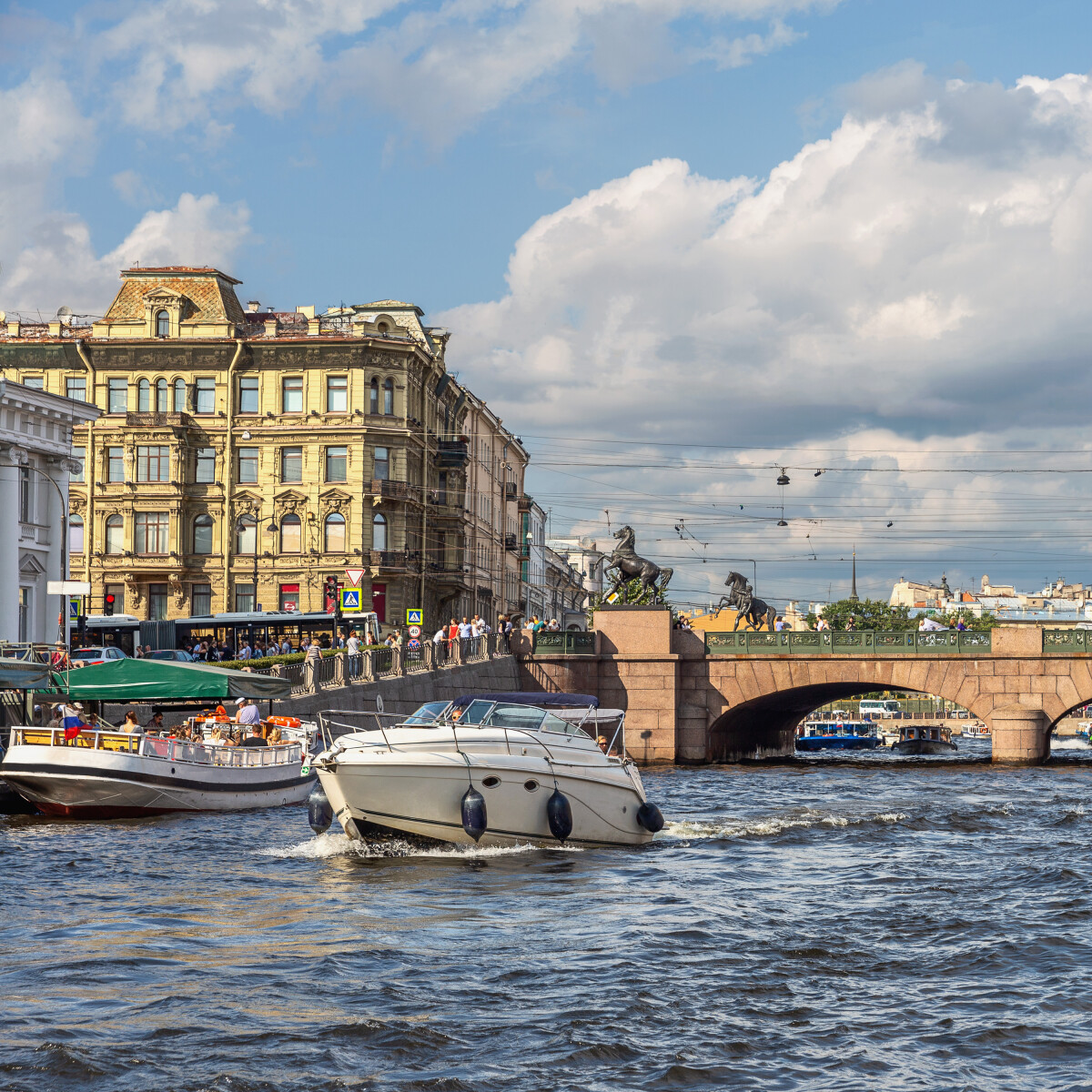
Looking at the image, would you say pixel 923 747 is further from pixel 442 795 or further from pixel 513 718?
pixel 442 795

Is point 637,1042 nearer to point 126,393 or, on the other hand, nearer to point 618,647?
point 618,647

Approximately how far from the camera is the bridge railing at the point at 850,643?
5891 centimetres

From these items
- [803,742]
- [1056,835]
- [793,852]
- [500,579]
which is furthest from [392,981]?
[803,742]

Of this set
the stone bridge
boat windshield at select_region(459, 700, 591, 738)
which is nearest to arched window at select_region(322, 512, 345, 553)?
the stone bridge

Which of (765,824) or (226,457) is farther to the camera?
(226,457)

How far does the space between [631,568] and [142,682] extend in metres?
33.8

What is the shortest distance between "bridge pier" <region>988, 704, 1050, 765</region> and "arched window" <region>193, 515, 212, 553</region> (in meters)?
34.2

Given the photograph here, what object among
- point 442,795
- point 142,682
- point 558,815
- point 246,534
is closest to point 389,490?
point 246,534

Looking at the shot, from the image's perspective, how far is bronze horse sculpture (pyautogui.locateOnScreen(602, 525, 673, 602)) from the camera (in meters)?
64.1

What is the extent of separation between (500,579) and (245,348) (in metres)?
30.7

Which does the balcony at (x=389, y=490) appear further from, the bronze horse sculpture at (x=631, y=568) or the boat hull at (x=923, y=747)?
the boat hull at (x=923, y=747)

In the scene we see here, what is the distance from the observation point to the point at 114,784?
2766cm

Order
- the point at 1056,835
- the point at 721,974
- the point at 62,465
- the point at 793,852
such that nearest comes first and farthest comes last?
the point at 721,974
the point at 793,852
the point at 1056,835
the point at 62,465

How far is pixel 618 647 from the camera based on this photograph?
60688 millimetres
